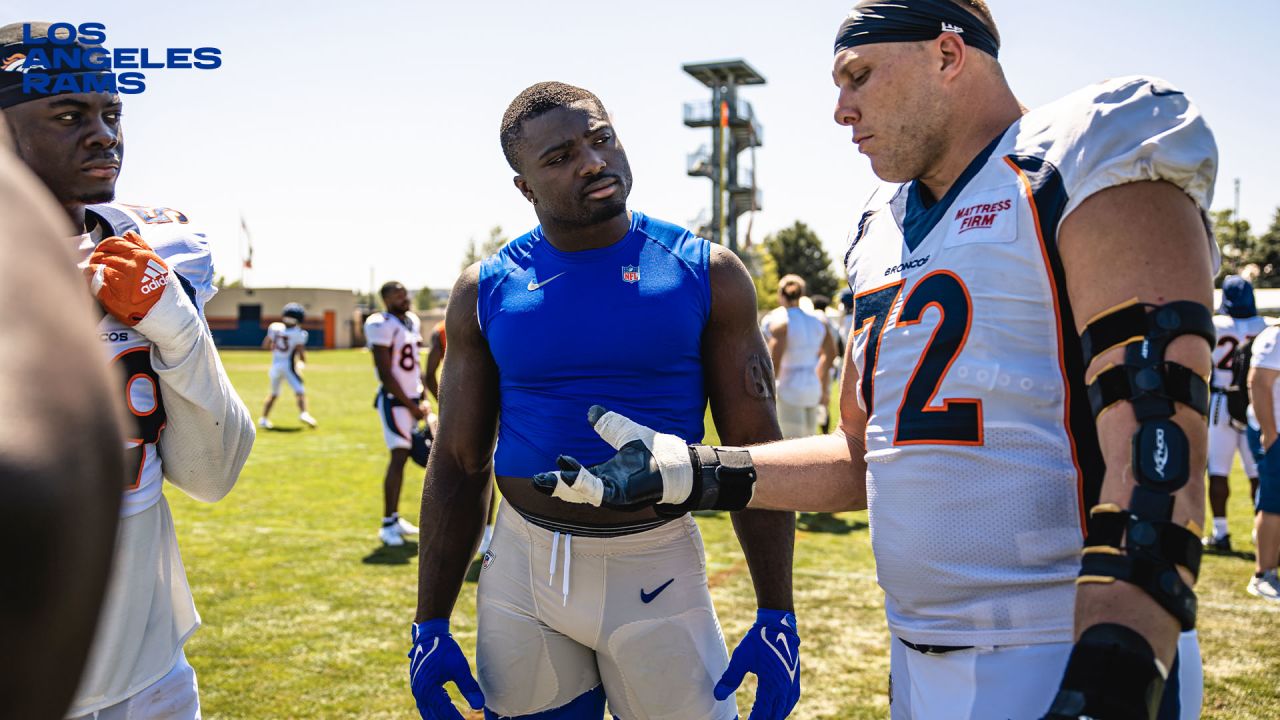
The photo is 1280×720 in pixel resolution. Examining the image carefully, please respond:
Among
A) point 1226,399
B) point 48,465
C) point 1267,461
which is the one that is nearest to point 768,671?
point 48,465

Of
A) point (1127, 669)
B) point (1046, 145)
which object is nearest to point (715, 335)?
point (1046, 145)

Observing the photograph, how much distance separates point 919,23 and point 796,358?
7.47 metres

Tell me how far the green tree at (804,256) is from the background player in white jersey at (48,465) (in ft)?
199

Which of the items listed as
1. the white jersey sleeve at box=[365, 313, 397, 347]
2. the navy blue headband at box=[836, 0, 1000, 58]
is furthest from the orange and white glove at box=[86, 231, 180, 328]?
the white jersey sleeve at box=[365, 313, 397, 347]

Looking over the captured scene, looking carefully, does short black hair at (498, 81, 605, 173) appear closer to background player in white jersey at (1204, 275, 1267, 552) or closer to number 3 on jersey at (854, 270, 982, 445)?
number 3 on jersey at (854, 270, 982, 445)

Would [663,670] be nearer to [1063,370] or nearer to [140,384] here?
[1063,370]

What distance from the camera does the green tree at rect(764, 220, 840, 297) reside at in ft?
198

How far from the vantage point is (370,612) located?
6199 millimetres

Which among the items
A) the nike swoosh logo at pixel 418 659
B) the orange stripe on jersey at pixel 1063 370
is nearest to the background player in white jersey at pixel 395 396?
the nike swoosh logo at pixel 418 659

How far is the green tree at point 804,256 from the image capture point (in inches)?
2375

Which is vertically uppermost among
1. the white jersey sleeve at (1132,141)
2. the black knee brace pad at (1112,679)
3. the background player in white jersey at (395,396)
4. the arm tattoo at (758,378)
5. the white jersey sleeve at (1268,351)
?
the white jersey sleeve at (1132,141)

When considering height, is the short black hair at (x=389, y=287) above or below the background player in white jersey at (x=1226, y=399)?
above

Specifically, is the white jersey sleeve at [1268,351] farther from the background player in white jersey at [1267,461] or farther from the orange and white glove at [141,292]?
the orange and white glove at [141,292]

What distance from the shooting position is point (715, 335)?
2785mm
